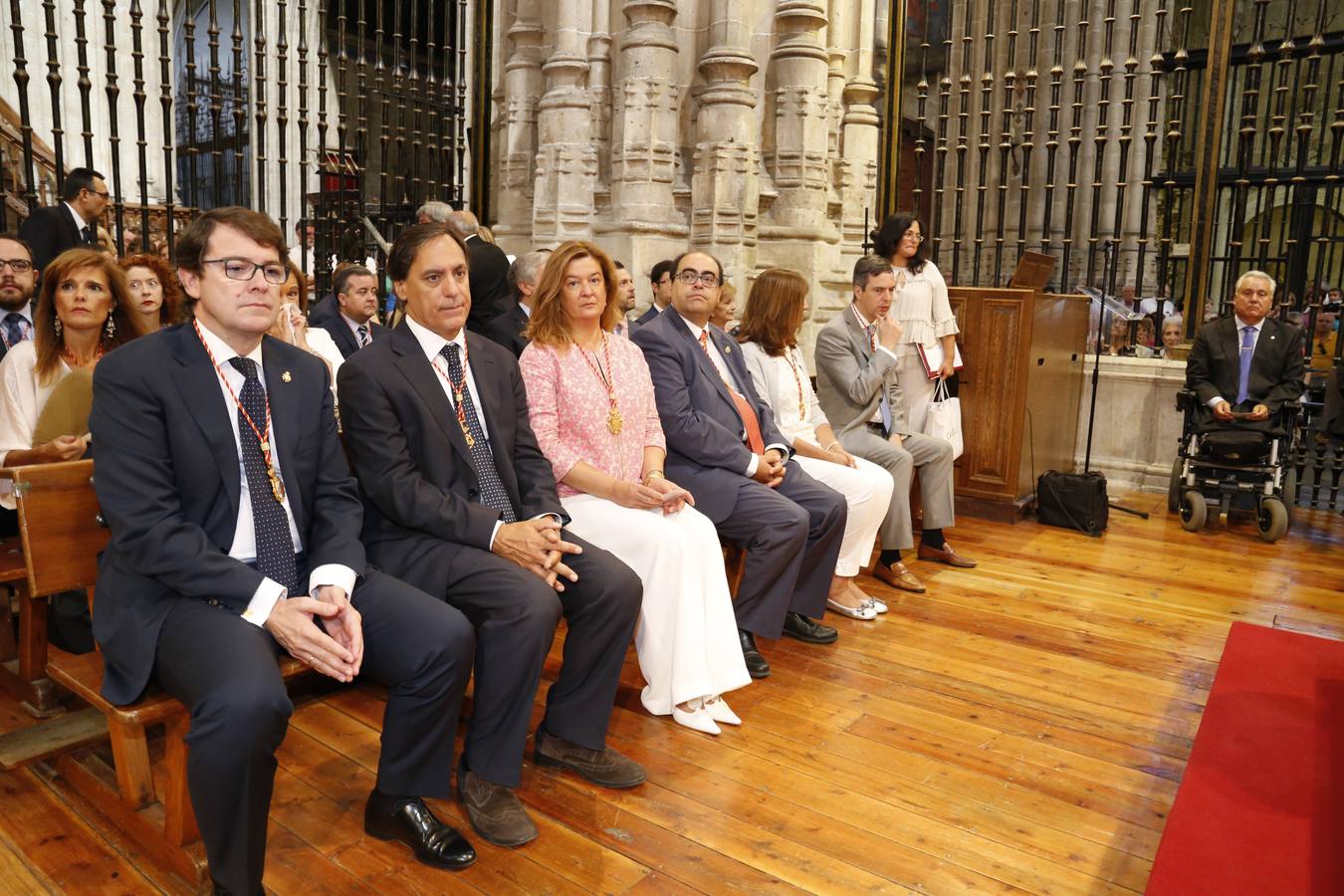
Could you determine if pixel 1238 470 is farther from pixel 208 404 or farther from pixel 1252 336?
pixel 208 404

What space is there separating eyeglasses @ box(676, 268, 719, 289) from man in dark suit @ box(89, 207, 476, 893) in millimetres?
1556

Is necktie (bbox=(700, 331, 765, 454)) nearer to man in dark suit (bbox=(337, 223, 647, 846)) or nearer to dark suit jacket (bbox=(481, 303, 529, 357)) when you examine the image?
dark suit jacket (bbox=(481, 303, 529, 357))

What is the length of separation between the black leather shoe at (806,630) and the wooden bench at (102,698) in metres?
1.93

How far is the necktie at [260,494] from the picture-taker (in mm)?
2090

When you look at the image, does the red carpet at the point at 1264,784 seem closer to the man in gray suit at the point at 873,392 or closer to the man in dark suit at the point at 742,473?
the man in dark suit at the point at 742,473

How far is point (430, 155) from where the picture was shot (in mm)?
6246

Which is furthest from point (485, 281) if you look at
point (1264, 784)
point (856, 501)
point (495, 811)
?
point (1264, 784)

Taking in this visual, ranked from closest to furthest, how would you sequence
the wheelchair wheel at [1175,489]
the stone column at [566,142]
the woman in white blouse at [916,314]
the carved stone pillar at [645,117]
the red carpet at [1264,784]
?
the red carpet at [1264,784]
the woman in white blouse at [916,314]
the wheelchair wheel at [1175,489]
the carved stone pillar at [645,117]
the stone column at [566,142]

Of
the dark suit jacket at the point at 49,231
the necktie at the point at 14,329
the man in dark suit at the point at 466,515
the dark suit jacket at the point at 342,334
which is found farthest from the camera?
the dark suit jacket at the point at 49,231

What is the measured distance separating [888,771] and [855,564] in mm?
1320

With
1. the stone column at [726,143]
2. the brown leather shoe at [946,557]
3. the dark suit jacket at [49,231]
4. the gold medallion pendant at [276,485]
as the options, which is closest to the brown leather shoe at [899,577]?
the brown leather shoe at [946,557]

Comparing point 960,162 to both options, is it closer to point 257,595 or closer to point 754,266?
point 754,266

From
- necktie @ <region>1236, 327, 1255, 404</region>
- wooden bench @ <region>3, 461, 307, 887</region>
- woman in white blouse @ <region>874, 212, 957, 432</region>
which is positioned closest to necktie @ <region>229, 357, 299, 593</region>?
wooden bench @ <region>3, 461, 307, 887</region>

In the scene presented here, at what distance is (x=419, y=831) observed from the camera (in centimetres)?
215
